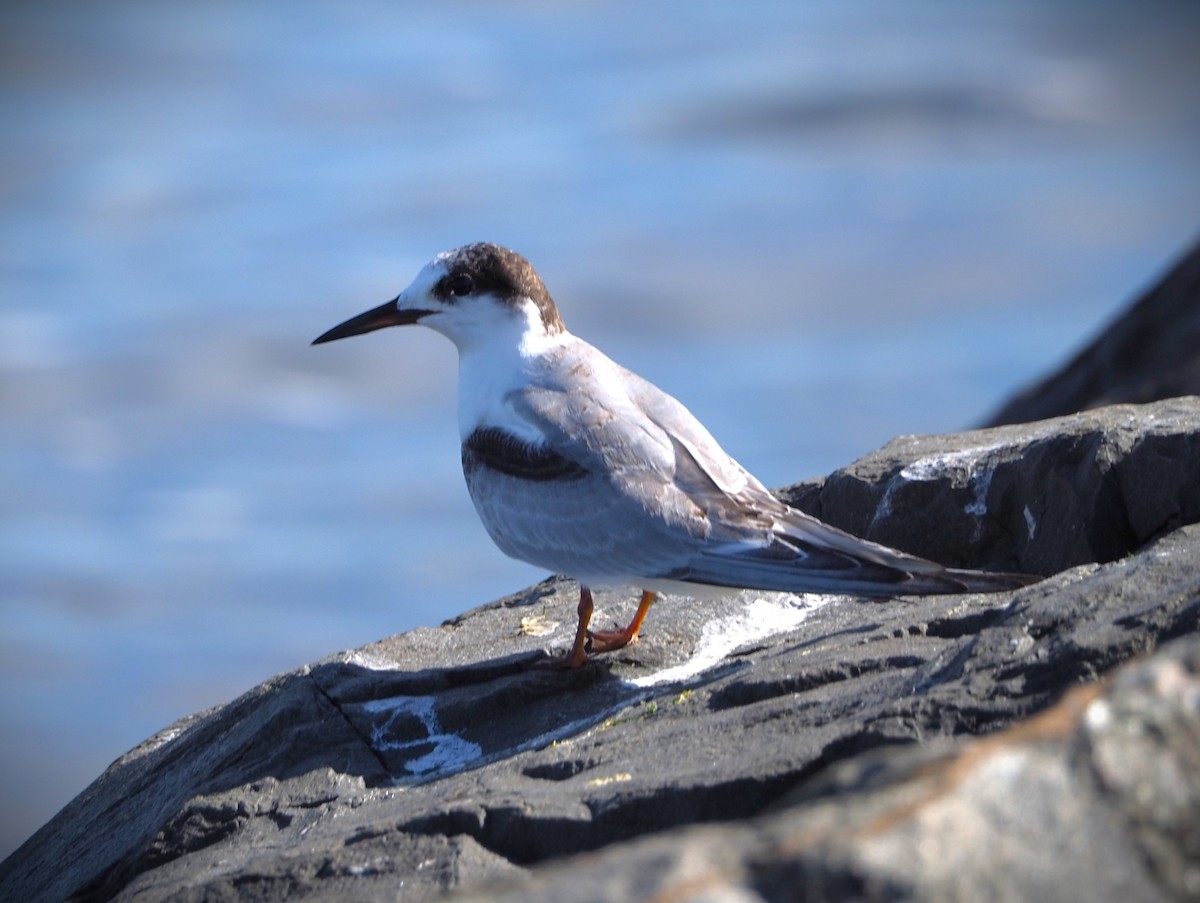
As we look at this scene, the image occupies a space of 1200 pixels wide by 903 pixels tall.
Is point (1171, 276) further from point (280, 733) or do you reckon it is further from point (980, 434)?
point (280, 733)

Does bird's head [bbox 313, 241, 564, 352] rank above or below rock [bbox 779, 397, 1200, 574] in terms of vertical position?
above

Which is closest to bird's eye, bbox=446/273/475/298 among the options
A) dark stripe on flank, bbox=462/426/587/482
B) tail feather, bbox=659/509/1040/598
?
dark stripe on flank, bbox=462/426/587/482

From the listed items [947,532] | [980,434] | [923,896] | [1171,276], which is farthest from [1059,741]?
[1171,276]

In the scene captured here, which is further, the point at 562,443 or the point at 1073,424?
the point at 1073,424

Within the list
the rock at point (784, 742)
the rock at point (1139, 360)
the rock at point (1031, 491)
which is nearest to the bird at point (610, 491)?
the rock at point (784, 742)

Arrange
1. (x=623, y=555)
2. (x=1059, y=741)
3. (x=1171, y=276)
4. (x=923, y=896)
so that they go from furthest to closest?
(x=1171, y=276), (x=623, y=555), (x=1059, y=741), (x=923, y=896)

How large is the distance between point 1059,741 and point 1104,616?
2.00 meters

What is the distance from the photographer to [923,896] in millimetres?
1454

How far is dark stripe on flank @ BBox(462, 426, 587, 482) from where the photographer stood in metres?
5.29

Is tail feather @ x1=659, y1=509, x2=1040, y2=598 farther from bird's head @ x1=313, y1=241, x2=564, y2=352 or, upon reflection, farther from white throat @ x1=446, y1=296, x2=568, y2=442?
bird's head @ x1=313, y1=241, x2=564, y2=352

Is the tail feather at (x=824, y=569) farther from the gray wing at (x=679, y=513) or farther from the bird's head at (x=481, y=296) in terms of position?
the bird's head at (x=481, y=296)

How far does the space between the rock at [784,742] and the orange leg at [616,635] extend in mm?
97

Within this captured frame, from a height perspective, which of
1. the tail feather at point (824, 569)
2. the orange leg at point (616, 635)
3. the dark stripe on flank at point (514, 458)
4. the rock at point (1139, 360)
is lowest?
the rock at point (1139, 360)

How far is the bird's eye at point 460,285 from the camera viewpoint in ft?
20.0
